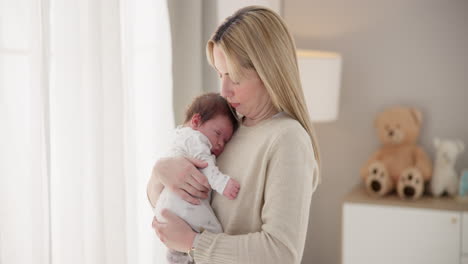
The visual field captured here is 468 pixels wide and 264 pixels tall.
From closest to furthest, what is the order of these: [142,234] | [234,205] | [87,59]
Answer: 1. [234,205]
2. [87,59]
3. [142,234]

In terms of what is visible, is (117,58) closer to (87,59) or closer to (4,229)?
(87,59)

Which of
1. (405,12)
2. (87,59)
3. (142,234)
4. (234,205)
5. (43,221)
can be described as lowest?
(142,234)

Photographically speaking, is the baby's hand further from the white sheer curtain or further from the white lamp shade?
the white lamp shade

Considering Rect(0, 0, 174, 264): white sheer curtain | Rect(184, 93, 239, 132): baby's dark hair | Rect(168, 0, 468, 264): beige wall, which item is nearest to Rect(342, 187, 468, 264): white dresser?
Rect(168, 0, 468, 264): beige wall

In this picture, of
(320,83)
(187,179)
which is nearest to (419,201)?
(320,83)

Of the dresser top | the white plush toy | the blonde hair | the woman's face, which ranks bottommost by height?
the dresser top

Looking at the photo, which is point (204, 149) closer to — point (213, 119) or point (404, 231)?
point (213, 119)

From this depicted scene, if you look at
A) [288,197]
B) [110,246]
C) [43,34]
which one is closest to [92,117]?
[43,34]

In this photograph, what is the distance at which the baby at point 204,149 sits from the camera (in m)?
1.21

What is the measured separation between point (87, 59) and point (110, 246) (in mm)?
620

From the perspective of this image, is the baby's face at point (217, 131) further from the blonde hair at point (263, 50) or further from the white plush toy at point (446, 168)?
the white plush toy at point (446, 168)

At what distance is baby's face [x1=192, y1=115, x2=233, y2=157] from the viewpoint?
1.33 meters

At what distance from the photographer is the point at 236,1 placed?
251 cm

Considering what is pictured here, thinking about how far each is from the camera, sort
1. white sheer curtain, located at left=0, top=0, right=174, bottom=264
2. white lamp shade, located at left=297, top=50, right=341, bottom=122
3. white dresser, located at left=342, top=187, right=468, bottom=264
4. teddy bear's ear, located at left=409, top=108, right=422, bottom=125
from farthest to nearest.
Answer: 1. teddy bear's ear, located at left=409, top=108, right=422, bottom=125
2. white lamp shade, located at left=297, top=50, right=341, bottom=122
3. white dresser, located at left=342, top=187, right=468, bottom=264
4. white sheer curtain, located at left=0, top=0, right=174, bottom=264
